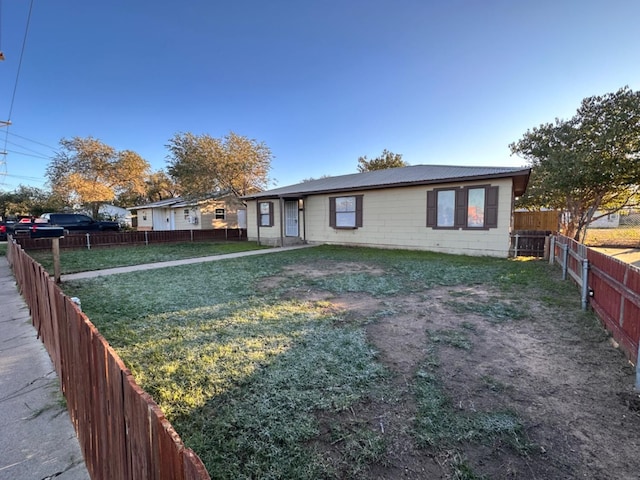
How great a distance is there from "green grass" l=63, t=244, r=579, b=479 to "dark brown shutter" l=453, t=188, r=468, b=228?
162 inches

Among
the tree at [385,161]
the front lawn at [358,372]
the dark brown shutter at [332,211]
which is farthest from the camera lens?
the tree at [385,161]

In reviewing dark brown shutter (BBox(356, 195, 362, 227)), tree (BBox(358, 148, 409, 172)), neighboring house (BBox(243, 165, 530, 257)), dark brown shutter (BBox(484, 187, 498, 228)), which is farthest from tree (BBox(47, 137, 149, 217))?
dark brown shutter (BBox(484, 187, 498, 228))

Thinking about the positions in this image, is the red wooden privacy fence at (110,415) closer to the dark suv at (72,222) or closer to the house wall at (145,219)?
the dark suv at (72,222)

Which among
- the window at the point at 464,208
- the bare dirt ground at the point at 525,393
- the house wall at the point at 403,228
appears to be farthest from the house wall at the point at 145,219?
the bare dirt ground at the point at 525,393

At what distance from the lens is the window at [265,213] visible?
15352 mm

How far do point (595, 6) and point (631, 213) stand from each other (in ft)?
39.8

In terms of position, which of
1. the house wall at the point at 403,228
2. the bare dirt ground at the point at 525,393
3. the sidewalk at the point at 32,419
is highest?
the house wall at the point at 403,228

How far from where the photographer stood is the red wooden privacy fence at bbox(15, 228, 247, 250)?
13.0m

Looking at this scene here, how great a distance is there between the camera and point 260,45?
1209 cm

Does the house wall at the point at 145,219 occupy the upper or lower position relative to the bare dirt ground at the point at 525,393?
upper

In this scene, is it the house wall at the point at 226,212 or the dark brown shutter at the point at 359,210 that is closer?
the dark brown shutter at the point at 359,210

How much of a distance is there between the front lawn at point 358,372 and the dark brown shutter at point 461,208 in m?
4.47

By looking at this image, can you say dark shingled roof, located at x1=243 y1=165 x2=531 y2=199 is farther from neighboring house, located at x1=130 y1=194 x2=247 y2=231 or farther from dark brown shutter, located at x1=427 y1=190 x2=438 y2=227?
neighboring house, located at x1=130 y1=194 x2=247 y2=231

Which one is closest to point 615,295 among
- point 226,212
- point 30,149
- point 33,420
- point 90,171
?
point 33,420
